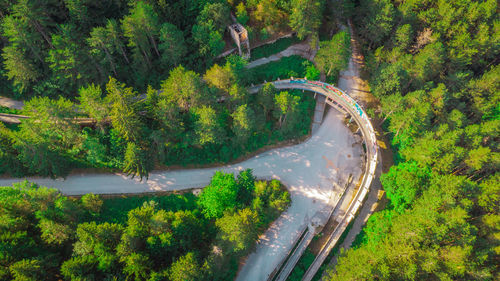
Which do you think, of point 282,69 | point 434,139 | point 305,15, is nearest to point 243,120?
point 282,69

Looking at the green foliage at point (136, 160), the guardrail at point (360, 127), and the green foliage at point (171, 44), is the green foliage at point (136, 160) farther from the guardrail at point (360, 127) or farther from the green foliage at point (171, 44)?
the guardrail at point (360, 127)

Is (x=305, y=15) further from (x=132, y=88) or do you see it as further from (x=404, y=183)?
(x=404, y=183)

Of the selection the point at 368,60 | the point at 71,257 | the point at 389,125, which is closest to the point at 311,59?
the point at 368,60

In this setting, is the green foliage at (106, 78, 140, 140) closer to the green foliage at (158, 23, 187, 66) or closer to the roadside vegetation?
the roadside vegetation

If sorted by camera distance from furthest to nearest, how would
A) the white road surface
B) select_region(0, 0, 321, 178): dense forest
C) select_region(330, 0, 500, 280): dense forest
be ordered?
the white road surface, select_region(0, 0, 321, 178): dense forest, select_region(330, 0, 500, 280): dense forest

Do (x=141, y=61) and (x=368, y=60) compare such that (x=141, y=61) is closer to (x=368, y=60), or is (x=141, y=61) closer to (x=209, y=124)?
(x=209, y=124)

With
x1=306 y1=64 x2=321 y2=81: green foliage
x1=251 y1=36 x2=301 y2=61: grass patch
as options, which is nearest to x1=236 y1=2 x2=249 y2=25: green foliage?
x1=251 y1=36 x2=301 y2=61: grass patch
